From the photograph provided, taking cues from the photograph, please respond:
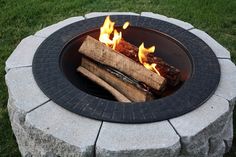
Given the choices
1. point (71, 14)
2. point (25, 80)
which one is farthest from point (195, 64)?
point (71, 14)

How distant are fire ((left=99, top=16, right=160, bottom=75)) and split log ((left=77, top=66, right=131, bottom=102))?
0.95ft

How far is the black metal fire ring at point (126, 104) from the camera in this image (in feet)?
7.95

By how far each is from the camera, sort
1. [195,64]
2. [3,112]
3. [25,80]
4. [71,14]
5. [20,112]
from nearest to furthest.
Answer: [20,112]
[25,80]
[195,64]
[3,112]
[71,14]

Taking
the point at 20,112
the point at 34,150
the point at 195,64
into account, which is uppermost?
the point at 195,64

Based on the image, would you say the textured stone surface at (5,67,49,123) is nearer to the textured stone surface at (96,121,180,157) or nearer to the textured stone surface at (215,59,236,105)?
the textured stone surface at (96,121,180,157)

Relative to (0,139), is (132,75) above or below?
above

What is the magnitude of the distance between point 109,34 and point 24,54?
0.74 metres

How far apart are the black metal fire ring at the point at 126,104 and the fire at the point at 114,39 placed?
15 centimetres

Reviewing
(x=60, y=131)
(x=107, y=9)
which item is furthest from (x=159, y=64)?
(x=107, y=9)

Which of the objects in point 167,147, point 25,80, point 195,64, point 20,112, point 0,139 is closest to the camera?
point 167,147

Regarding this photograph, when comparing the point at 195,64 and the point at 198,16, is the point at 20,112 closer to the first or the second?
the point at 195,64

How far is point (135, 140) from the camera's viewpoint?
7.37 feet

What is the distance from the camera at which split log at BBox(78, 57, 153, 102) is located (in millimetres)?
2750

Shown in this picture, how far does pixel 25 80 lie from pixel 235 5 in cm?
338
